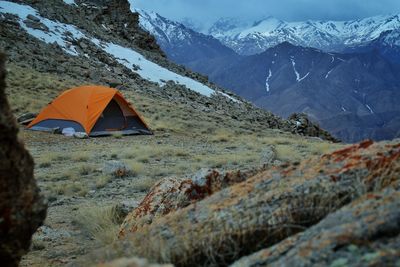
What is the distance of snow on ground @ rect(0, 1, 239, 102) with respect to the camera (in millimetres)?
42188

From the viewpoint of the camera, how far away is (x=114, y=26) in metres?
58.4

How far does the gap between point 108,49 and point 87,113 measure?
2695 cm

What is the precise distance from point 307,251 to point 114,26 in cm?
5837

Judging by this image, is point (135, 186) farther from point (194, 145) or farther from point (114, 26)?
point (114, 26)

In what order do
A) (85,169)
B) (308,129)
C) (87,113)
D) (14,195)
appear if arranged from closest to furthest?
(14,195) → (85,169) → (87,113) → (308,129)

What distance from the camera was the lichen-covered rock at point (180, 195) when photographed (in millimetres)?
5445

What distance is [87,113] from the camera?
20938 mm

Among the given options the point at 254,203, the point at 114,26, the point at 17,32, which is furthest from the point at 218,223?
the point at 114,26

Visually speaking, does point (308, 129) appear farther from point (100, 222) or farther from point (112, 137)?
point (100, 222)

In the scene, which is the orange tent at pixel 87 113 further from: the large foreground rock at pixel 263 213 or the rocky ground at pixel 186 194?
the large foreground rock at pixel 263 213

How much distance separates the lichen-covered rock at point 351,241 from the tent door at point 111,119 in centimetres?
1873

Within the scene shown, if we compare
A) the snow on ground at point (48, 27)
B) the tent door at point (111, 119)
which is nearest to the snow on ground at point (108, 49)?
the snow on ground at point (48, 27)

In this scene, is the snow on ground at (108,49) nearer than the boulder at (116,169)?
No

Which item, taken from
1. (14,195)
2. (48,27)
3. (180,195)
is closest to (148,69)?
(48,27)
